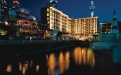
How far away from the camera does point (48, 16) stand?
107 m

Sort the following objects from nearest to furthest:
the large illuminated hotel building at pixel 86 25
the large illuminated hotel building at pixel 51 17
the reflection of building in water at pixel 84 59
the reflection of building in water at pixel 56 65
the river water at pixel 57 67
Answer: the river water at pixel 57 67, the reflection of building in water at pixel 56 65, the reflection of building in water at pixel 84 59, the large illuminated hotel building at pixel 51 17, the large illuminated hotel building at pixel 86 25

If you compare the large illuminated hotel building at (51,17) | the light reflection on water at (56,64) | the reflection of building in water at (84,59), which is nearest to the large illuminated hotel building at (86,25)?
the large illuminated hotel building at (51,17)

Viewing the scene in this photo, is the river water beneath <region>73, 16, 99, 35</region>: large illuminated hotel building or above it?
beneath

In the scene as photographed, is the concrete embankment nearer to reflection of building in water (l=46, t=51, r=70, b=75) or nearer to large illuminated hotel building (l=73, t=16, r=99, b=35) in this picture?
reflection of building in water (l=46, t=51, r=70, b=75)

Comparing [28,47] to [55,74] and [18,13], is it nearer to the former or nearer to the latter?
[55,74]

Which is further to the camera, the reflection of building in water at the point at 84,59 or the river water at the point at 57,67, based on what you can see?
the reflection of building in water at the point at 84,59

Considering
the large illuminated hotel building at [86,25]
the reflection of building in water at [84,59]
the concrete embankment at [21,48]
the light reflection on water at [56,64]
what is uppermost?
the large illuminated hotel building at [86,25]

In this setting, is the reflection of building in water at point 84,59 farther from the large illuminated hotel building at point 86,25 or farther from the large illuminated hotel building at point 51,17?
the large illuminated hotel building at point 86,25

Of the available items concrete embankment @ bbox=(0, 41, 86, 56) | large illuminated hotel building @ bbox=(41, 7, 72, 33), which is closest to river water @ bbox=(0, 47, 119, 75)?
concrete embankment @ bbox=(0, 41, 86, 56)

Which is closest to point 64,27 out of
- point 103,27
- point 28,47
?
point 103,27

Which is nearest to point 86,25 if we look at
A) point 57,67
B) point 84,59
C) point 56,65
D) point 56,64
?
point 84,59

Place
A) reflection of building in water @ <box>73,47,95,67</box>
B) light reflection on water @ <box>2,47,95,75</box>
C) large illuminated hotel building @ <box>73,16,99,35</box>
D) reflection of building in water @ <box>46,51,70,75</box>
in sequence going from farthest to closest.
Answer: large illuminated hotel building @ <box>73,16,99,35</box>, reflection of building in water @ <box>73,47,95,67</box>, light reflection on water @ <box>2,47,95,75</box>, reflection of building in water @ <box>46,51,70,75</box>

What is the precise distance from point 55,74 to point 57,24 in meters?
102

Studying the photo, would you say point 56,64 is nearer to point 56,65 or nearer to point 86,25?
point 56,65
